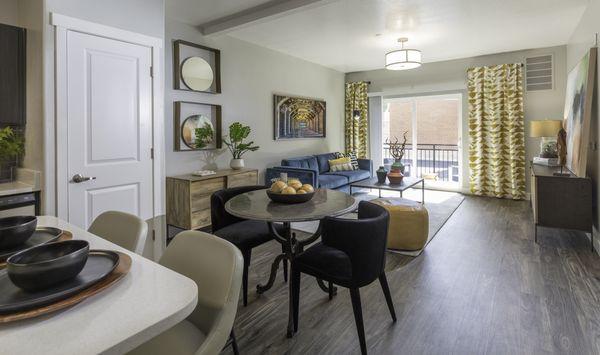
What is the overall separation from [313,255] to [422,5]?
3207 mm

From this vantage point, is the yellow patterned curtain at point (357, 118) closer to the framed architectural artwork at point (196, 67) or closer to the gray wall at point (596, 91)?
the framed architectural artwork at point (196, 67)

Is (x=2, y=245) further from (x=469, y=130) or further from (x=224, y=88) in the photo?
(x=469, y=130)

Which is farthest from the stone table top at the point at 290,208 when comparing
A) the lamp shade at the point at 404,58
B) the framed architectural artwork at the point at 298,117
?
the framed architectural artwork at the point at 298,117

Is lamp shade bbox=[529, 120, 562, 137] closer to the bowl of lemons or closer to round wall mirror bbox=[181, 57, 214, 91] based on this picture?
the bowl of lemons

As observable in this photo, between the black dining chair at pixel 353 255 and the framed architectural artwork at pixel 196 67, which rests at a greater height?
the framed architectural artwork at pixel 196 67

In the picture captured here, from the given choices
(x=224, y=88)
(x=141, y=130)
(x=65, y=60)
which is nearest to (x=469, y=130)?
(x=224, y=88)

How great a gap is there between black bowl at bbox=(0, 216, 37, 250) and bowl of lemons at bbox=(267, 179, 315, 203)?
1.34 m

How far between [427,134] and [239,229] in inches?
248

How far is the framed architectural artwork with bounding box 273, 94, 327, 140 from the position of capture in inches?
230

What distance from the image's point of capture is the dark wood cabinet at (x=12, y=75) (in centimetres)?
245

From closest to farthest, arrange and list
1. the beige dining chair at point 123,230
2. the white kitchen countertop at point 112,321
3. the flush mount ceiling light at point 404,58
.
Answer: the white kitchen countertop at point 112,321
the beige dining chair at point 123,230
the flush mount ceiling light at point 404,58

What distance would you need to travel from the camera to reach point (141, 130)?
3004 millimetres

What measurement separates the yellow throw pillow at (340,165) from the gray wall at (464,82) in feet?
6.28

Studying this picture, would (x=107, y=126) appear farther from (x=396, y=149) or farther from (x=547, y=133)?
(x=547, y=133)
